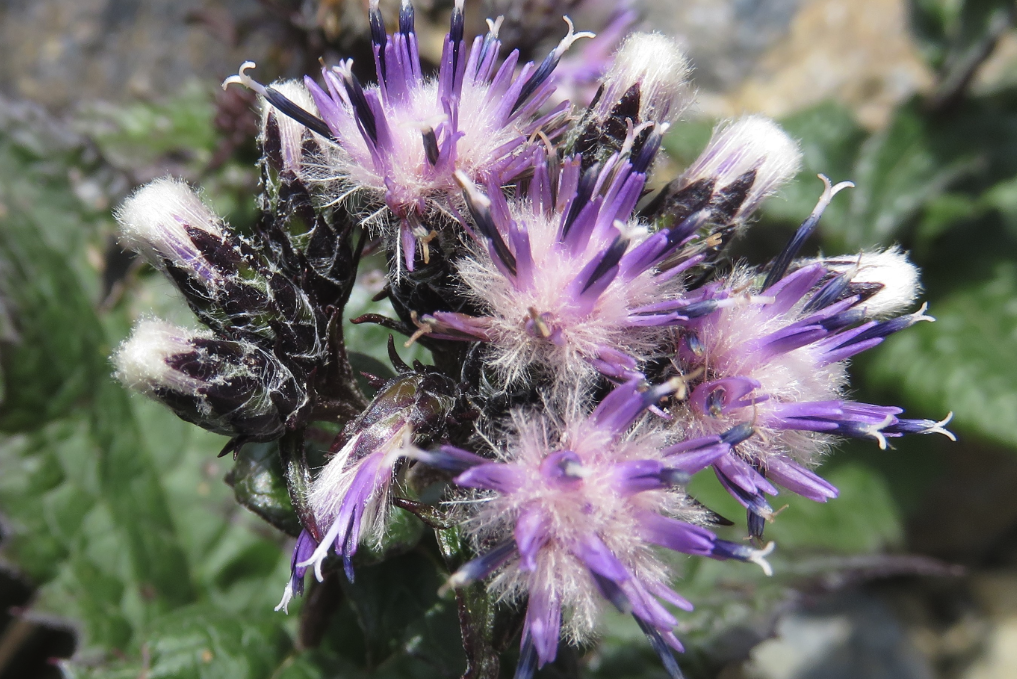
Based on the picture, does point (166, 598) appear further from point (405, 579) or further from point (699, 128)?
point (699, 128)

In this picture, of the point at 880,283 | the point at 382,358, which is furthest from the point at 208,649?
the point at 880,283

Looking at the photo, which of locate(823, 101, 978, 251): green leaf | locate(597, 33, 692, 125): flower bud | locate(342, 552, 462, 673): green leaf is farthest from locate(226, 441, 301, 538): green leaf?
locate(823, 101, 978, 251): green leaf

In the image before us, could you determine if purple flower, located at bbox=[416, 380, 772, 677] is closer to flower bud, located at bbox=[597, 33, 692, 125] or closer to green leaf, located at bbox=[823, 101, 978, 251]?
flower bud, located at bbox=[597, 33, 692, 125]

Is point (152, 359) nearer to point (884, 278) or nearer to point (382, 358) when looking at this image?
point (382, 358)

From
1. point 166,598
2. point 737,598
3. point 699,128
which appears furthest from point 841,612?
point 166,598

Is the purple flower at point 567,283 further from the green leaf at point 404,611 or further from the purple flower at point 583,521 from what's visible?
the green leaf at point 404,611

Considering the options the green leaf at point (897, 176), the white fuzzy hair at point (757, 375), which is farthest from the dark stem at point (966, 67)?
the white fuzzy hair at point (757, 375)
